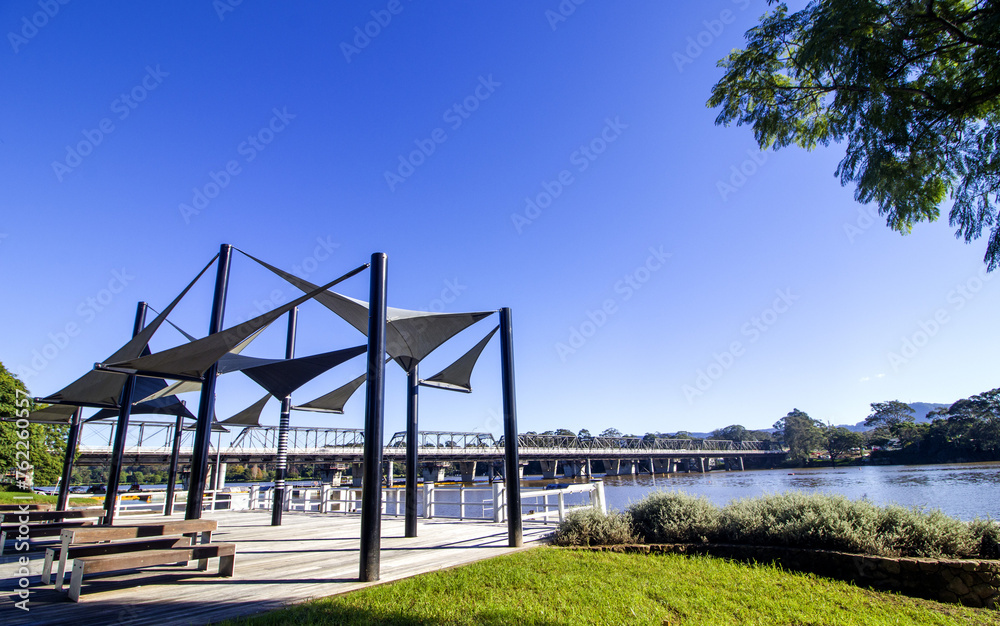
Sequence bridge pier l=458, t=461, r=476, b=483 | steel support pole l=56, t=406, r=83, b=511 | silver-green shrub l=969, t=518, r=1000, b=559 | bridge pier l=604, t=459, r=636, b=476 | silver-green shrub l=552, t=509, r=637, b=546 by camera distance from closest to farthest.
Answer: silver-green shrub l=969, t=518, r=1000, b=559 < silver-green shrub l=552, t=509, r=637, b=546 < steel support pole l=56, t=406, r=83, b=511 < bridge pier l=458, t=461, r=476, b=483 < bridge pier l=604, t=459, r=636, b=476

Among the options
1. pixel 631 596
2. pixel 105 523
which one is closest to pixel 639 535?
pixel 631 596

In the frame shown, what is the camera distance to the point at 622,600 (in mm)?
4598

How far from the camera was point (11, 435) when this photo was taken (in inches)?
990

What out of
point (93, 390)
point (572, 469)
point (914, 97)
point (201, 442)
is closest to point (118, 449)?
point (93, 390)

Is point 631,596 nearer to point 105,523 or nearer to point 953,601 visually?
point 953,601

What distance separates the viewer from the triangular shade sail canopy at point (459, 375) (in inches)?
397

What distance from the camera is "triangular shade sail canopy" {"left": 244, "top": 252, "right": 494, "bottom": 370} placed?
865 cm

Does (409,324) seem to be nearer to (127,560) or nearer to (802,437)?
(127,560)

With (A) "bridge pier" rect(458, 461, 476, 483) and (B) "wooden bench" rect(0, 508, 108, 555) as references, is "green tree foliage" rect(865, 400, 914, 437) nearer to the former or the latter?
(A) "bridge pier" rect(458, 461, 476, 483)

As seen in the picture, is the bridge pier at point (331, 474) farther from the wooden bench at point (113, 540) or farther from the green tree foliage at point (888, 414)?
the green tree foliage at point (888, 414)

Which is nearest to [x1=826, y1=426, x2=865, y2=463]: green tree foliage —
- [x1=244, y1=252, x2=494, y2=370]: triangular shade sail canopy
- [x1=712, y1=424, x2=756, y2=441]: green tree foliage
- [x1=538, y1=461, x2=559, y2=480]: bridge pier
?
[x1=538, y1=461, x2=559, y2=480]: bridge pier

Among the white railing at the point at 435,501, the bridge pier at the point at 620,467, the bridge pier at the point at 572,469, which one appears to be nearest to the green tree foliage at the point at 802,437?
the bridge pier at the point at 620,467

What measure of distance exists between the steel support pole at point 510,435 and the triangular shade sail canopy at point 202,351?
2914 millimetres

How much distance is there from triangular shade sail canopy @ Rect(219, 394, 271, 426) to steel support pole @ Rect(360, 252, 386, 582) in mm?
9363
